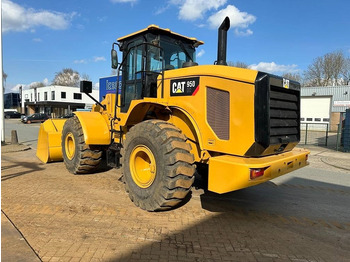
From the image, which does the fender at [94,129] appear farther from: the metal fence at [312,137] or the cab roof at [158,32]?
the metal fence at [312,137]

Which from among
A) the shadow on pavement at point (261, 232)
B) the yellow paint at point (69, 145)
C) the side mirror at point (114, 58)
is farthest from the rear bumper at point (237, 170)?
the yellow paint at point (69, 145)

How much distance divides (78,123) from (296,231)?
5.04 metres

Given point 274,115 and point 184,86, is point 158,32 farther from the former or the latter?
point 274,115

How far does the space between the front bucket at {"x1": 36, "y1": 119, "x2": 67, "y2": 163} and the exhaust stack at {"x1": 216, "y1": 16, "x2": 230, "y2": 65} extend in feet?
17.7

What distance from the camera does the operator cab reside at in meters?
5.13

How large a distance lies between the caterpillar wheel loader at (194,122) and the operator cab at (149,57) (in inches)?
0.7

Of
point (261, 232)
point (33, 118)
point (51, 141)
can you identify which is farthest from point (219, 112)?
point (33, 118)

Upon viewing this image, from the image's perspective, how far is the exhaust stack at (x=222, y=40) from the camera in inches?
175

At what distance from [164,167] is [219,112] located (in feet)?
3.74

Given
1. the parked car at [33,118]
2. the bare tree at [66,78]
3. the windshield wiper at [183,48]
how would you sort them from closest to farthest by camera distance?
the windshield wiper at [183,48], the parked car at [33,118], the bare tree at [66,78]

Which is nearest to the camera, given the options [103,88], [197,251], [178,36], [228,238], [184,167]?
[197,251]

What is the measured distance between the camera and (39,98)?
2345 inches

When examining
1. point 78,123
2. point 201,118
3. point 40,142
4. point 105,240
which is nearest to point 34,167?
point 40,142

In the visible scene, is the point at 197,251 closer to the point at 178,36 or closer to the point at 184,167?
the point at 184,167
